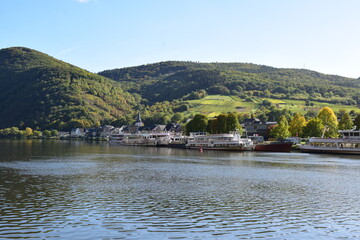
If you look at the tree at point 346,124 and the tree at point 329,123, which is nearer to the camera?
the tree at point 346,124

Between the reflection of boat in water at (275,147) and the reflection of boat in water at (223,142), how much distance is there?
2.77 metres

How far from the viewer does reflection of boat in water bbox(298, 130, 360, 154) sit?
10659 centimetres

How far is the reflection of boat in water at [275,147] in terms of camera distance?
11788 cm

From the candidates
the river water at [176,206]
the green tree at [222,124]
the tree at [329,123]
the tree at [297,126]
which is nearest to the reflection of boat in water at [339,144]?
the tree at [329,123]

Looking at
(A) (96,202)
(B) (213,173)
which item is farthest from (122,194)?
(B) (213,173)

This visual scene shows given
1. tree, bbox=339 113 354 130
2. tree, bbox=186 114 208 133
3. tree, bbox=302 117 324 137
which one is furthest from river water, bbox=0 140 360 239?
tree, bbox=186 114 208 133

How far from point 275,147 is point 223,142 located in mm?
16113

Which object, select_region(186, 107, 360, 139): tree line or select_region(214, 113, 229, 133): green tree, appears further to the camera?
select_region(214, 113, 229, 133): green tree

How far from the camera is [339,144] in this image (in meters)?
109

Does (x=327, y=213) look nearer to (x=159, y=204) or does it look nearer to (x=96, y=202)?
(x=159, y=204)

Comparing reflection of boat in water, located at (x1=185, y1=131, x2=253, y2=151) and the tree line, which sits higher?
the tree line

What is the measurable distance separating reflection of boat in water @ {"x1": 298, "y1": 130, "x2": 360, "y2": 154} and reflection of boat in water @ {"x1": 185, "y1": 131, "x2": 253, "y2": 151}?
59.5ft

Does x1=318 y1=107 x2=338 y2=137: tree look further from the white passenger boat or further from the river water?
the river water

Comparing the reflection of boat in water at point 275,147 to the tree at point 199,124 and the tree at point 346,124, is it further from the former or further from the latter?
the tree at point 199,124
